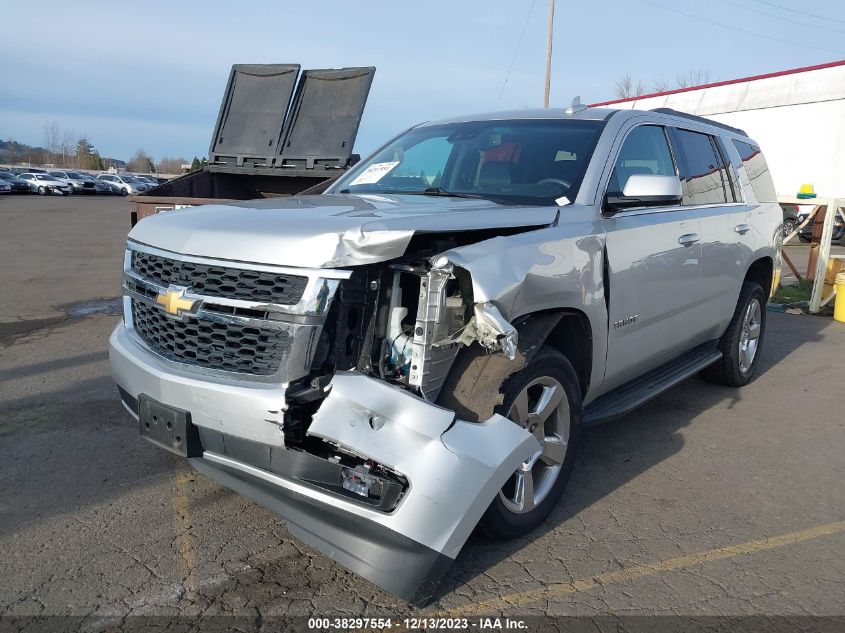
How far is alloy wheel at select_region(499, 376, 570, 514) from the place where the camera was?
3129mm

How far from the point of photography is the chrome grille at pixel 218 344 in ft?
8.81

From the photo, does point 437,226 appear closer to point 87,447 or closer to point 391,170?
point 391,170

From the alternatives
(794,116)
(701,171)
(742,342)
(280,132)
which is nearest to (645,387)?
(701,171)

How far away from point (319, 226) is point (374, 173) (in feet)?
6.12

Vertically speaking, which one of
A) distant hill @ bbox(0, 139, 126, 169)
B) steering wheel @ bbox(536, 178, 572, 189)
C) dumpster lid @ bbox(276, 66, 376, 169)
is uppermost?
dumpster lid @ bbox(276, 66, 376, 169)

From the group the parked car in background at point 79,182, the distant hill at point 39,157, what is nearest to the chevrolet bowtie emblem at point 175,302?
the parked car in background at point 79,182

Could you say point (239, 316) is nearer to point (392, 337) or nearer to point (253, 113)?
point (392, 337)

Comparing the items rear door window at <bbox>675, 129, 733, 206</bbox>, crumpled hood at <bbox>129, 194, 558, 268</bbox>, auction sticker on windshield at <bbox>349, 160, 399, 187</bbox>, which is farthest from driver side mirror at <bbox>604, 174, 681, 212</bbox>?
auction sticker on windshield at <bbox>349, 160, 399, 187</bbox>

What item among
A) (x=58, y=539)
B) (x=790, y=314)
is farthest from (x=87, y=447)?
(x=790, y=314)

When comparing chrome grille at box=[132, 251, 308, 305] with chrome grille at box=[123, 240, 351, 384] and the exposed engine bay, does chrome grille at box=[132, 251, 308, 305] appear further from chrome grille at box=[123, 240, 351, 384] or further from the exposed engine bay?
the exposed engine bay

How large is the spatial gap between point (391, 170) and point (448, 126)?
→ 572 millimetres

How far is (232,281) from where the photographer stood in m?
2.76

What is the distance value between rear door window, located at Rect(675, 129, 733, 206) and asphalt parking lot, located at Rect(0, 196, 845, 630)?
1597mm

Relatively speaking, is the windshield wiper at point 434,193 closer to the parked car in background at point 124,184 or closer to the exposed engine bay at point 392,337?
the exposed engine bay at point 392,337
